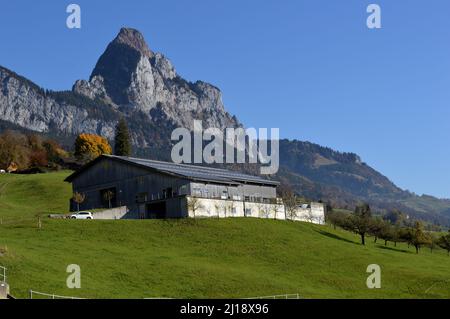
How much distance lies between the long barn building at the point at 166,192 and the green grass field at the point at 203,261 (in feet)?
13.7

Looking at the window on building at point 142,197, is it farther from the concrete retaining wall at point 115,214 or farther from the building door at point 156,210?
the concrete retaining wall at point 115,214

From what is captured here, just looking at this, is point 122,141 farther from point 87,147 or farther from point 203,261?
point 203,261

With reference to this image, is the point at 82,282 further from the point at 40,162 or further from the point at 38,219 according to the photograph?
the point at 40,162

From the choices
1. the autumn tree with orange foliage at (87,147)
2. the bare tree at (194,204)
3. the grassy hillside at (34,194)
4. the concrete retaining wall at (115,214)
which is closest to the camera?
the bare tree at (194,204)

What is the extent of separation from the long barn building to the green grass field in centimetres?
418

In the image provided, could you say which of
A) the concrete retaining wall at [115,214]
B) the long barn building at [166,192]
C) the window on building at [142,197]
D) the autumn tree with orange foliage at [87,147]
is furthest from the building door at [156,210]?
the autumn tree with orange foliage at [87,147]

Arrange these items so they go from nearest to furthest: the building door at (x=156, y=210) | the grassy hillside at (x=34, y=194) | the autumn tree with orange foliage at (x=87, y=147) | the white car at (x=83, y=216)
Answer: the white car at (x=83, y=216)
the building door at (x=156, y=210)
the grassy hillside at (x=34, y=194)
the autumn tree with orange foliage at (x=87, y=147)

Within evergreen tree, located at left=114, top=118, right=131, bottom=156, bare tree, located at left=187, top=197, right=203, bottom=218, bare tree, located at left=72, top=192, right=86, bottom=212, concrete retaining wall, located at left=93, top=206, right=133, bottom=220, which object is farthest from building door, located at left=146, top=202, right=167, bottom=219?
evergreen tree, located at left=114, top=118, right=131, bottom=156

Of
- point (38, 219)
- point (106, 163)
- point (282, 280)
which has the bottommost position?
point (282, 280)

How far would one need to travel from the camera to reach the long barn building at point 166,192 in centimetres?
9225

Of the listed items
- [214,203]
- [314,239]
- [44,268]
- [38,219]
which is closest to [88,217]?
[38,219]

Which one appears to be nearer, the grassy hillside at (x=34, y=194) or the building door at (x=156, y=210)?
the building door at (x=156, y=210)
